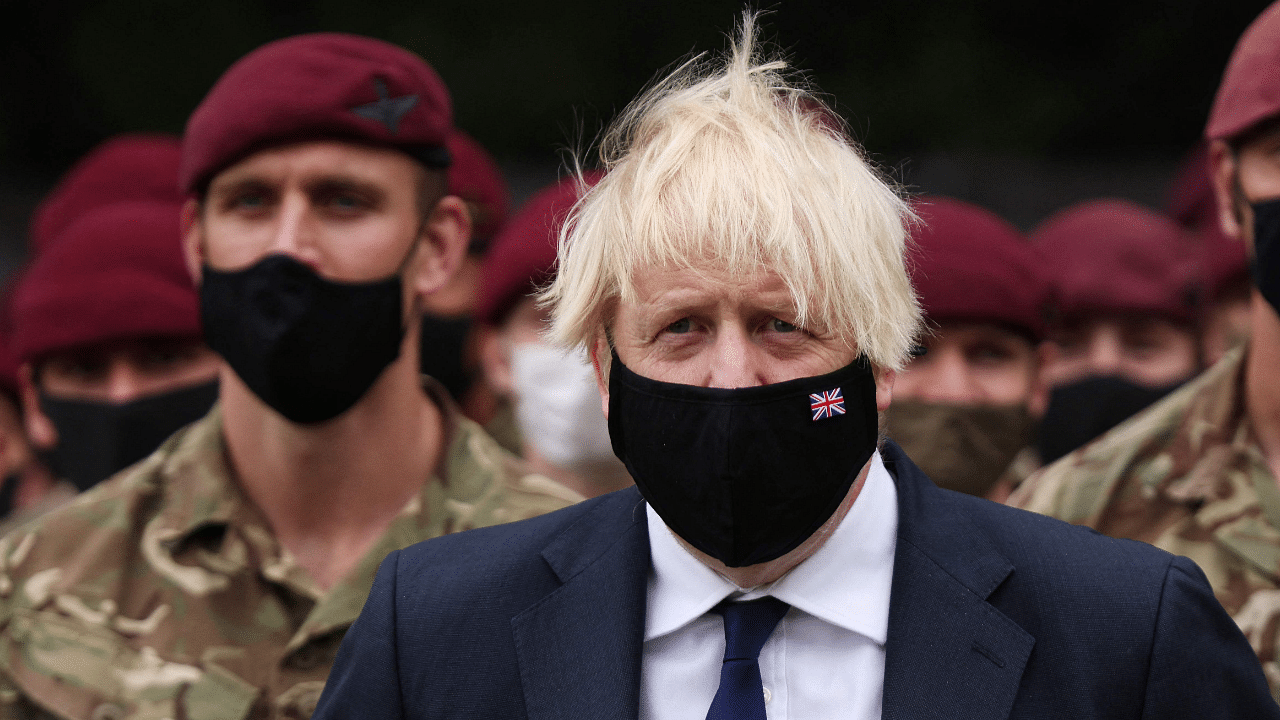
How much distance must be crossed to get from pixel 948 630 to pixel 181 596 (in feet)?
6.90

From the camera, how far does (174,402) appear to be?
503 cm

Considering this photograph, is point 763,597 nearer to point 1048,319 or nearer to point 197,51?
point 1048,319

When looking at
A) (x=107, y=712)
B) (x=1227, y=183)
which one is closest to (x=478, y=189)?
(x=107, y=712)

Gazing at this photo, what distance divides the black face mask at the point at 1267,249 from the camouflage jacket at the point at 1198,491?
428 mm

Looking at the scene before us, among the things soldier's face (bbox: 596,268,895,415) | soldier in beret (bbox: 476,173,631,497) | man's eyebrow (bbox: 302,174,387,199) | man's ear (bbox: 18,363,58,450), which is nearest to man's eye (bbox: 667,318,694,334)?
soldier's face (bbox: 596,268,895,415)

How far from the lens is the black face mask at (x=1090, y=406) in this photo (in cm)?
604

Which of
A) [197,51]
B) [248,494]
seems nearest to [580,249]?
[248,494]

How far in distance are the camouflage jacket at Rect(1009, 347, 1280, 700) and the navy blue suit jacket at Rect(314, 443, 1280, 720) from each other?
94 centimetres

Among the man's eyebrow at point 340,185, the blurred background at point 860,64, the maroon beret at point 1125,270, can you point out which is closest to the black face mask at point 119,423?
the man's eyebrow at point 340,185

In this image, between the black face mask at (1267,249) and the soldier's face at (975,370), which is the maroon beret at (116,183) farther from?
the black face mask at (1267,249)

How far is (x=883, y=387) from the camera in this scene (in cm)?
260

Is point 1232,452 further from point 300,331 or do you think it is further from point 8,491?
point 8,491

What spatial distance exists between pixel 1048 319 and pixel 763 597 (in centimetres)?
314

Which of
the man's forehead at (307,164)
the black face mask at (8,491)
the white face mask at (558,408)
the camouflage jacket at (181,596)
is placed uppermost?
the man's forehead at (307,164)
